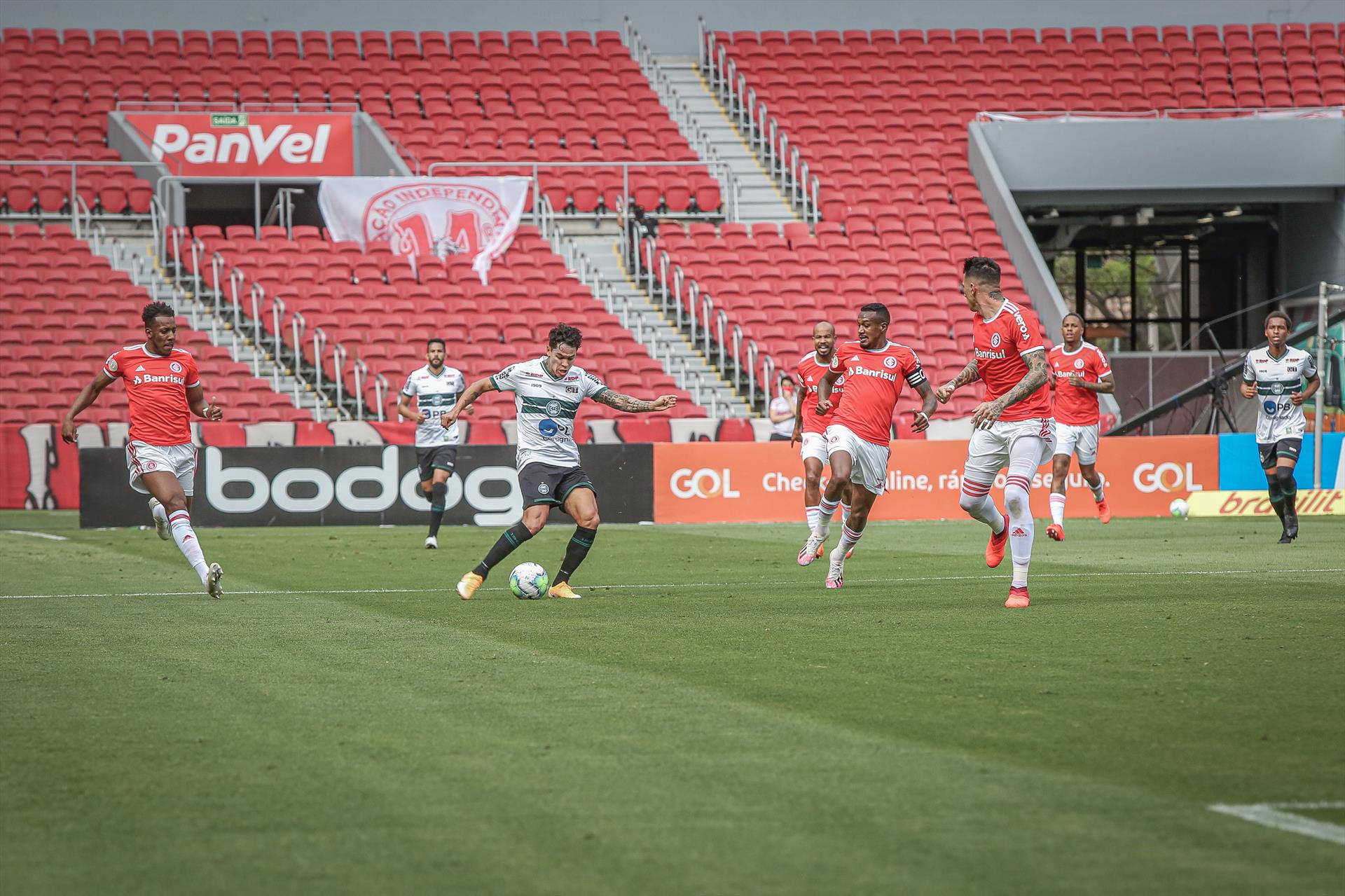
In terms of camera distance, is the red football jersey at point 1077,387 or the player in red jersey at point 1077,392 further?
the red football jersey at point 1077,387

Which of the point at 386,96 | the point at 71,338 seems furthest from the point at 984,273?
the point at 386,96

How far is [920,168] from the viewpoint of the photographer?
34.7m

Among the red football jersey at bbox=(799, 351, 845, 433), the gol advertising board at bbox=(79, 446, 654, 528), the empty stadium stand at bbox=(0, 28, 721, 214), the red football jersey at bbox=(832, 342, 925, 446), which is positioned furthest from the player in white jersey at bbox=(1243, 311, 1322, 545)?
the empty stadium stand at bbox=(0, 28, 721, 214)

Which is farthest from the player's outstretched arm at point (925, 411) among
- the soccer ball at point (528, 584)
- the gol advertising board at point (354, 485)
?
the gol advertising board at point (354, 485)

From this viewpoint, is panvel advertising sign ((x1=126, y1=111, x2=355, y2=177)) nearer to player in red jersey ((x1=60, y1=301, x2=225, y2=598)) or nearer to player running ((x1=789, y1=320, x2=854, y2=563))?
player running ((x1=789, y1=320, x2=854, y2=563))

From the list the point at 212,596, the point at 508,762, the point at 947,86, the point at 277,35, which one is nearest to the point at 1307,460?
the point at 947,86

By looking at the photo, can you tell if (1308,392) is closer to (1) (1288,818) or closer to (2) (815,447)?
(2) (815,447)

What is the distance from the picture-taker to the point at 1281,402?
17.6 meters

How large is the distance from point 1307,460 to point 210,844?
22.6 meters

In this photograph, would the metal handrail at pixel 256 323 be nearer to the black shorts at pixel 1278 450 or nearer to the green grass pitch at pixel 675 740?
the green grass pitch at pixel 675 740

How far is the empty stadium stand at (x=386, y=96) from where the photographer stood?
32562 millimetres

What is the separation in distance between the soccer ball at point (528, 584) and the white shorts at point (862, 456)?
2623 mm

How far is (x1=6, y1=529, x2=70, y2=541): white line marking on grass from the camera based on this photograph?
63.3ft

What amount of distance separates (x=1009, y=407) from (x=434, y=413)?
961 centimetres
